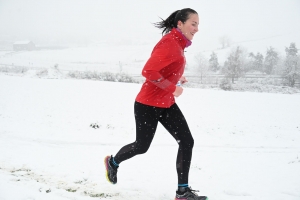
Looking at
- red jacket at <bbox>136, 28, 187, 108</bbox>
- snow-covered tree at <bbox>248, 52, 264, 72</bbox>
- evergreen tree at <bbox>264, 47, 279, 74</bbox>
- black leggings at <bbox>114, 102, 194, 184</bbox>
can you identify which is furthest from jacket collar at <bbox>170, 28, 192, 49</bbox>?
snow-covered tree at <bbox>248, 52, 264, 72</bbox>

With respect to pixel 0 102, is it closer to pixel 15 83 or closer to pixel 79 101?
pixel 79 101

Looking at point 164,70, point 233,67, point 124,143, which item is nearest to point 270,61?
point 233,67

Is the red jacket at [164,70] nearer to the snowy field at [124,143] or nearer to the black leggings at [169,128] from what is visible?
the black leggings at [169,128]

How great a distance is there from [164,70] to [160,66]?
145 millimetres

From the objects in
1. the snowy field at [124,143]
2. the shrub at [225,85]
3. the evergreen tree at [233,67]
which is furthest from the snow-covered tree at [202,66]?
the snowy field at [124,143]

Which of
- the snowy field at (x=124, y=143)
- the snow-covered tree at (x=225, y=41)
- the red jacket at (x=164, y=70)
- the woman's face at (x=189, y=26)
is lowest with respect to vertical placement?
the snowy field at (x=124, y=143)

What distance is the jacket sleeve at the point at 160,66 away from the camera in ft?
7.75

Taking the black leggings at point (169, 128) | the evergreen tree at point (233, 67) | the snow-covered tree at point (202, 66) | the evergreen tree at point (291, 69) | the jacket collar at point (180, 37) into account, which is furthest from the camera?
the snow-covered tree at point (202, 66)

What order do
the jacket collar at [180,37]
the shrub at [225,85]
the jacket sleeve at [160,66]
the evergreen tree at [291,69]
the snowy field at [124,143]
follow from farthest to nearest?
1. the evergreen tree at [291,69]
2. the shrub at [225,85]
3. the snowy field at [124,143]
4. the jacket collar at [180,37]
5. the jacket sleeve at [160,66]

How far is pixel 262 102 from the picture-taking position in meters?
19.7

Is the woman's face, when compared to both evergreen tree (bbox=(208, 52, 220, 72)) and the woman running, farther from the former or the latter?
evergreen tree (bbox=(208, 52, 220, 72))

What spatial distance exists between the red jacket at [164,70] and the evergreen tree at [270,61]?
59836mm

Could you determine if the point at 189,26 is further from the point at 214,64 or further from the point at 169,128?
the point at 214,64

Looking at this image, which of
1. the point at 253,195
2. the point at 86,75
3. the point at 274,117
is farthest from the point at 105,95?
the point at 86,75
